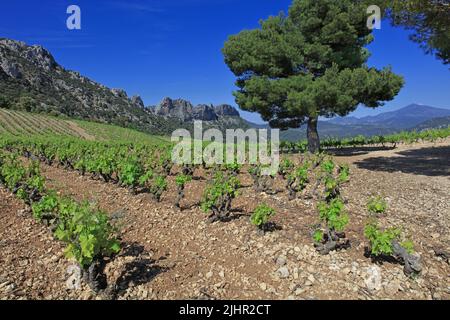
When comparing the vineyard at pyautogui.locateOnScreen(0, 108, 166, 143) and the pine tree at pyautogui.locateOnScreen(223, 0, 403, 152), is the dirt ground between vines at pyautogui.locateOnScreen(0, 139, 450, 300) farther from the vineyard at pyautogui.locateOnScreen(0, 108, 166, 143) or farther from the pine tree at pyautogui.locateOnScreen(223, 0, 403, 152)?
the vineyard at pyautogui.locateOnScreen(0, 108, 166, 143)

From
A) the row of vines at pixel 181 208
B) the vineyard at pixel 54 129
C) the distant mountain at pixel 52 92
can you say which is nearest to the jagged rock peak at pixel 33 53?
the distant mountain at pixel 52 92

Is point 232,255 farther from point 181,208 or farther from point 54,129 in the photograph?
point 54,129

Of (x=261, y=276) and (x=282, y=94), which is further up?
(x=282, y=94)

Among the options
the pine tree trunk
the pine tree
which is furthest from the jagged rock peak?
the pine tree trunk

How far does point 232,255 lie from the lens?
22.6ft

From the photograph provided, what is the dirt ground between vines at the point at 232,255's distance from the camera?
5.66 metres

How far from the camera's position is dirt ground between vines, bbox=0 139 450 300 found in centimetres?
566

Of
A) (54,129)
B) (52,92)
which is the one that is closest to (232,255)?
(54,129)

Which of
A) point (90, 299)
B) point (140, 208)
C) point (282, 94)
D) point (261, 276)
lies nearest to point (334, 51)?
point (282, 94)

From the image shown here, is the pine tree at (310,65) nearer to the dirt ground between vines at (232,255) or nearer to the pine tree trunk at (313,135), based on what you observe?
the pine tree trunk at (313,135)

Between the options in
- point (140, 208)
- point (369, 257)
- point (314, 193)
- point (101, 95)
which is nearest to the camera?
point (369, 257)

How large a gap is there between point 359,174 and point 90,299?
39.6ft

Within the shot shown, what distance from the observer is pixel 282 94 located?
19.5m
